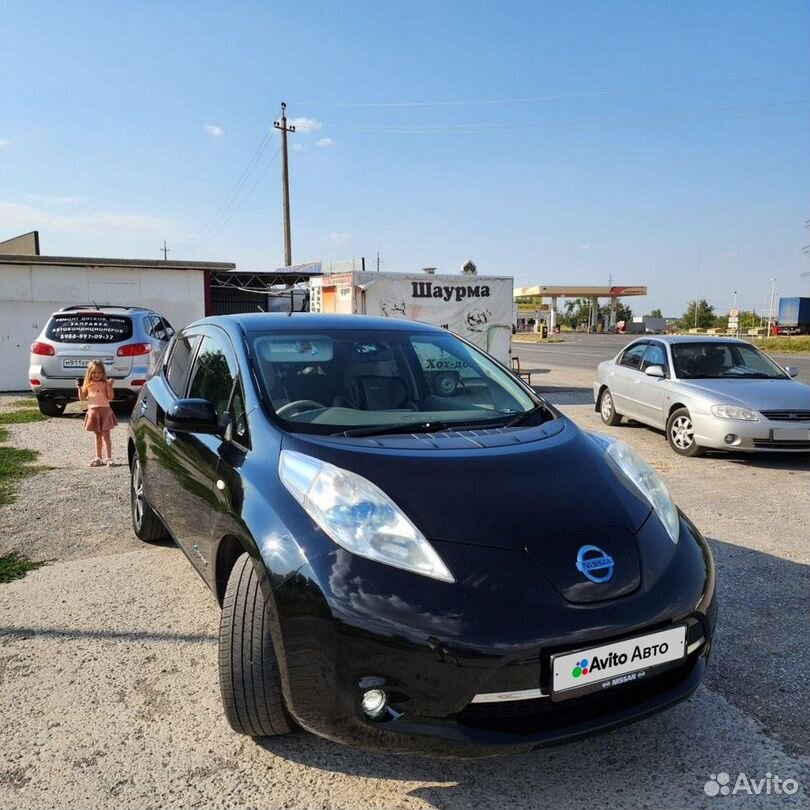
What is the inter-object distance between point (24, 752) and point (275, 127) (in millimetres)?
35201

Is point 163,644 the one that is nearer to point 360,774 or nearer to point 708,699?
point 360,774

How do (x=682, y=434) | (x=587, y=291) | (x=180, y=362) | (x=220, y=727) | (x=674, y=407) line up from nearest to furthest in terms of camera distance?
(x=220, y=727) → (x=180, y=362) → (x=682, y=434) → (x=674, y=407) → (x=587, y=291)

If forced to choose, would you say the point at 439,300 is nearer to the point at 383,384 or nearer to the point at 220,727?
the point at 383,384

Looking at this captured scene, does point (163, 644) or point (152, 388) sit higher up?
point (152, 388)

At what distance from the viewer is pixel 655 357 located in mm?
9195

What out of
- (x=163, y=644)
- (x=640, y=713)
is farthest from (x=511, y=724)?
(x=163, y=644)

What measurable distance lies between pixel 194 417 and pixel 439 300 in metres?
11.5

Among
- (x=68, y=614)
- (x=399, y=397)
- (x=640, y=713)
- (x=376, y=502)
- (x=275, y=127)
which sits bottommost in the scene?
(x=68, y=614)

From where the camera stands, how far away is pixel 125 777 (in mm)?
2430

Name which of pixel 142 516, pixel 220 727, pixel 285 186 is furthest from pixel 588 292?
pixel 220 727

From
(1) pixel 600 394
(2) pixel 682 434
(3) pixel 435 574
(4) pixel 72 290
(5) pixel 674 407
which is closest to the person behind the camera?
(3) pixel 435 574

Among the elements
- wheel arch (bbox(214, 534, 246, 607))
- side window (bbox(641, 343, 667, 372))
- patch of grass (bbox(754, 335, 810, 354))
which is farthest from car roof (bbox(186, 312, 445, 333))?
patch of grass (bbox(754, 335, 810, 354))

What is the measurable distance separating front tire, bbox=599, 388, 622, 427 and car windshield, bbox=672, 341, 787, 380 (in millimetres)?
1532

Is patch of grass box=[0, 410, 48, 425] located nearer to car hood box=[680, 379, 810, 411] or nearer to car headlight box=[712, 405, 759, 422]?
car hood box=[680, 379, 810, 411]
